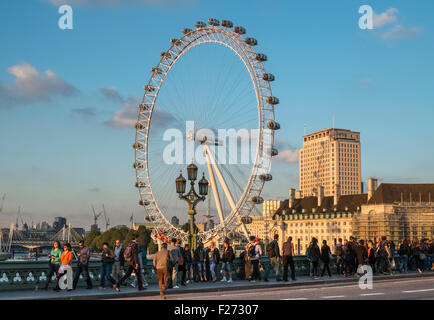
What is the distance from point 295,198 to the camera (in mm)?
193000

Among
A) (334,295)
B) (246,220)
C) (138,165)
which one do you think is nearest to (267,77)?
(246,220)

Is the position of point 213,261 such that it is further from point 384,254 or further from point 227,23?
point 227,23

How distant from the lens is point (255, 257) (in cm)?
2795

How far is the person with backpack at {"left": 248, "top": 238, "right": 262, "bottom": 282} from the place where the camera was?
27.7 metres

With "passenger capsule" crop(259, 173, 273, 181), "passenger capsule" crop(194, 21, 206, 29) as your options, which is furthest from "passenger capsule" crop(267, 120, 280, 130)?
"passenger capsule" crop(194, 21, 206, 29)

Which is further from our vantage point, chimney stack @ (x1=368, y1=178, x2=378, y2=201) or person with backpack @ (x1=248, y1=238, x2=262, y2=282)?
chimney stack @ (x1=368, y1=178, x2=378, y2=201)

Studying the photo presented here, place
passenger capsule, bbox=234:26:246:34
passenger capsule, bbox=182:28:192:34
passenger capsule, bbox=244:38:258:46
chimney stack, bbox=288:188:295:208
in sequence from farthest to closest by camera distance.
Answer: chimney stack, bbox=288:188:295:208
passenger capsule, bbox=182:28:192:34
passenger capsule, bbox=234:26:246:34
passenger capsule, bbox=244:38:258:46

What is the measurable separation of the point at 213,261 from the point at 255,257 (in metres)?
2.04

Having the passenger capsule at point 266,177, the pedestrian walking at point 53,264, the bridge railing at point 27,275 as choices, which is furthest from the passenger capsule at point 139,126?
the pedestrian walking at point 53,264

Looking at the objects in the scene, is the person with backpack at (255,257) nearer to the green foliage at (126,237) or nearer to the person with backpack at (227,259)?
the person with backpack at (227,259)

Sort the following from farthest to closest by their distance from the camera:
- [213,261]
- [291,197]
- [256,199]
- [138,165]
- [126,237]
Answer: [291,197] → [126,237] → [138,165] → [256,199] → [213,261]

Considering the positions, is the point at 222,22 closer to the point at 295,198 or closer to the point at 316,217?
the point at 316,217

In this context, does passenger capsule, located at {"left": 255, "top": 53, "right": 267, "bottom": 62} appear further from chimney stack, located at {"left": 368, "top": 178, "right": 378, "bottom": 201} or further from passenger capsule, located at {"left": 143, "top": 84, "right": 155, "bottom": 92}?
chimney stack, located at {"left": 368, "top": 178, "right": 378, "bottom": 201}

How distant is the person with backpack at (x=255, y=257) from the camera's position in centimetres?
2771
